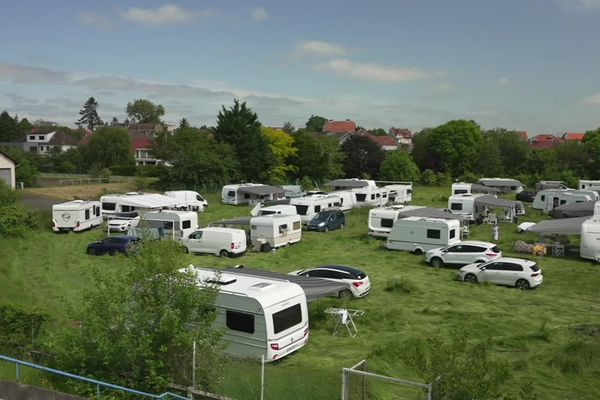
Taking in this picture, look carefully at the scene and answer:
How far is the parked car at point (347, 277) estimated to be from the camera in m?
19.2

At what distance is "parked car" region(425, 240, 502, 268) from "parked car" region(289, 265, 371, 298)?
6347 mm

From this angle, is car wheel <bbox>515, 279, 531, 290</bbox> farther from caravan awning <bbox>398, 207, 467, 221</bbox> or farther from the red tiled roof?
the red tiled roof

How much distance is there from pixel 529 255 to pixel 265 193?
23.1 metres

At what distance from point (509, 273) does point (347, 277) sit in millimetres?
6601

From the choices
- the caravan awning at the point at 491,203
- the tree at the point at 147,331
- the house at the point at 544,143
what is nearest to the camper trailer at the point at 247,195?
the caravan awning at the point at 491,203

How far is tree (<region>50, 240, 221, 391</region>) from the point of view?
940cm

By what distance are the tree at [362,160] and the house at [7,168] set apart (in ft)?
131

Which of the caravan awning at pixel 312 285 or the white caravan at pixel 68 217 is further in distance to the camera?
the white caravan at pixel 68 217

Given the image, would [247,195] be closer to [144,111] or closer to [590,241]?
[590,241]

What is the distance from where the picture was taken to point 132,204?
35.2 metres

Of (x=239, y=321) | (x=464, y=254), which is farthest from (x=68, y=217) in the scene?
(x=239, y=321)

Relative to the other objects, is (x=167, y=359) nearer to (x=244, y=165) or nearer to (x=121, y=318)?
(x=121, y=318)

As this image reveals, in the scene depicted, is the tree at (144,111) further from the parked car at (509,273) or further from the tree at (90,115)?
the parked car at (509,273)

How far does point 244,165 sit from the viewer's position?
202 feet
